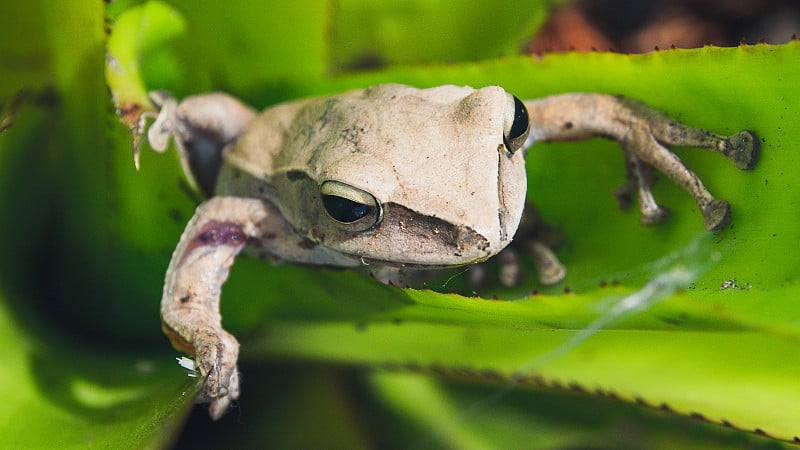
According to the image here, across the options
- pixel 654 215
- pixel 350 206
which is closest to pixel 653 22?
pixel 654 215

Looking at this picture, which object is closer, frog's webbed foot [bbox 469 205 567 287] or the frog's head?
the frog's head

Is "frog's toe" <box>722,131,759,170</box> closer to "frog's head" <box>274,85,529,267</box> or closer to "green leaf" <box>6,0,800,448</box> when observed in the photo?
"green leaf" <box>6,0,800,448</box>

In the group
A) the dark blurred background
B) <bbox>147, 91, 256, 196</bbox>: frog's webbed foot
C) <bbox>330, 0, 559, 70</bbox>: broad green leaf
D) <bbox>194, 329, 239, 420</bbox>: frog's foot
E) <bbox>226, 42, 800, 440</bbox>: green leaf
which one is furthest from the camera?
the dark blurred background

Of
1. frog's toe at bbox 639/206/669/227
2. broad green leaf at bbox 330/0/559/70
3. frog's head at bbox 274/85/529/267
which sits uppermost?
broad green leaf at bbox 330/0/559/70

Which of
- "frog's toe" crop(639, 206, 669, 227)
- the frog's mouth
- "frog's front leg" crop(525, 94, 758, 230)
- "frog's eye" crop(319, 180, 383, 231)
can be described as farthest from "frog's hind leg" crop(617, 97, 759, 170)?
"frog's eye" crop(319, 180, 383, 231)

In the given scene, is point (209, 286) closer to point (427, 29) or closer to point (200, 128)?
point (200, 128)

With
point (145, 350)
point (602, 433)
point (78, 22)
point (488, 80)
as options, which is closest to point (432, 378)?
point (602, 433)

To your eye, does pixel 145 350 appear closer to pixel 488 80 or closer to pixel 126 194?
pixel 126 194

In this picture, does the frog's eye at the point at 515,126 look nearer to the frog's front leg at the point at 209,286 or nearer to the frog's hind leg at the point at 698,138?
the frog's hind leg at the point at 698,138
